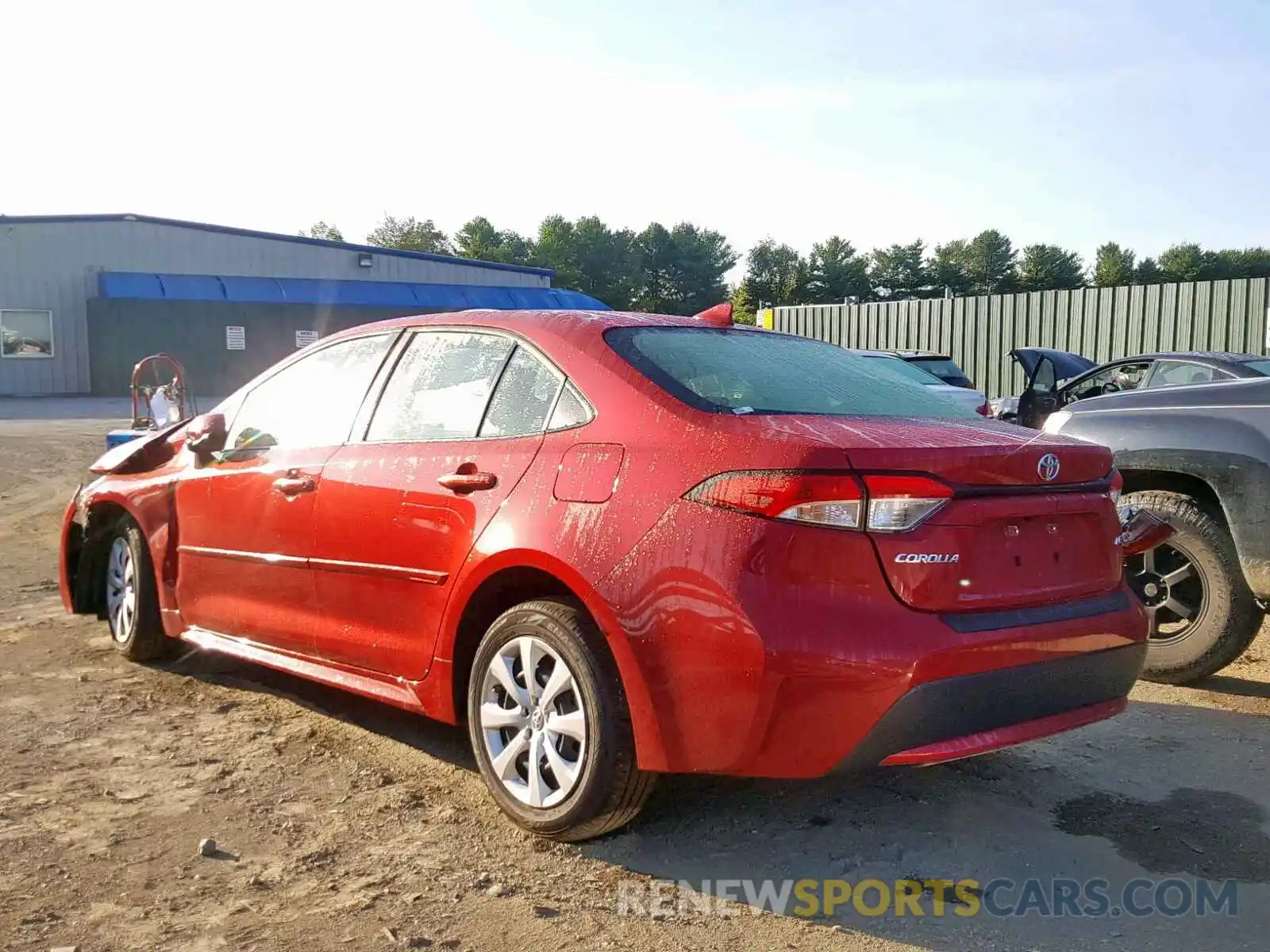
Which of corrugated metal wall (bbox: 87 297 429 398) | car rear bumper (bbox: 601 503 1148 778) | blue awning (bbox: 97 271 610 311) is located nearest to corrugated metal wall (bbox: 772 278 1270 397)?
blue awning (bbox: 97 271 610 311)

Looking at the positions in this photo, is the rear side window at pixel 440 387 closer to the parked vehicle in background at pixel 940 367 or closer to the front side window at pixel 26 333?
the parked vehicle in background at pixel 940 367

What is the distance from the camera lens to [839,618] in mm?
2832

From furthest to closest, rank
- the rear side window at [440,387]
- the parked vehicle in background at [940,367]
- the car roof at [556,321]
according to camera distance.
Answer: the parked vehicle in background at [940,367] → the rear side window at [440,387] → the car roof at [556,321]

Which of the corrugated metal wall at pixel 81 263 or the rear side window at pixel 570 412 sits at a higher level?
the corrugated metal wall at pixel 81 263

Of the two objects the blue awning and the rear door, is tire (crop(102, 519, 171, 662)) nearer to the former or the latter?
the rear door

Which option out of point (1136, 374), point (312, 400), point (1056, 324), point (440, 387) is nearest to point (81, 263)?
point (1056, 324)

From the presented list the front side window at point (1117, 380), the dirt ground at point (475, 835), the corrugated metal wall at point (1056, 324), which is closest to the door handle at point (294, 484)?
the dirt ground at point (475, 835)

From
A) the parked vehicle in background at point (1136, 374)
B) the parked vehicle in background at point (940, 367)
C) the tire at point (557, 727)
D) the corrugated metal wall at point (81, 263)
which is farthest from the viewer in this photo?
the corrugated metal wall at point (81, 263)

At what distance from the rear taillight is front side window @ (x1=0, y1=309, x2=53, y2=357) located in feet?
107

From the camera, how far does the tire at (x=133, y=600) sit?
5227 mm

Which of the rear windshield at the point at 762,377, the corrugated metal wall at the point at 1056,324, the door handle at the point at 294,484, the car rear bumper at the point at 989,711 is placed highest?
the corrugated metal wall at the point at 1056,324

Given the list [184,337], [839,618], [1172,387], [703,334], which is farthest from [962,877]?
[184,337]

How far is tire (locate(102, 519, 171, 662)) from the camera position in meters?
5.23

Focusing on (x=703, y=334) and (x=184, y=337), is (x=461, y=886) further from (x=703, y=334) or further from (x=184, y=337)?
(x=184, y=337)
